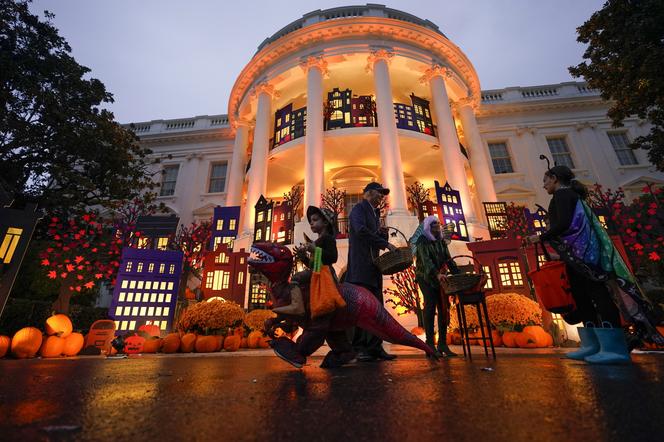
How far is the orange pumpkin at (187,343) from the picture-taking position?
6438 millimetres

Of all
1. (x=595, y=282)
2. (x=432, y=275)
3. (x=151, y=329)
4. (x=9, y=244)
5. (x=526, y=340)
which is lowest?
(x=526, y=340)

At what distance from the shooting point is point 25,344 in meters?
4.95

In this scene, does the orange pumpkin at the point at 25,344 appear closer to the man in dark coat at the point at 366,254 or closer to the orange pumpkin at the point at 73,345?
the orange pumpkin at the point at 73,345

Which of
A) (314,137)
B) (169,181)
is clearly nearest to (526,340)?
(314,137)

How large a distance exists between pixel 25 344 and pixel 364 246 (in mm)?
6028

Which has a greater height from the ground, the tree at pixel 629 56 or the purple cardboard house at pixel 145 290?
the tree at pixel 629 56

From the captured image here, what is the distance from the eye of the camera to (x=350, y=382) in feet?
5.70

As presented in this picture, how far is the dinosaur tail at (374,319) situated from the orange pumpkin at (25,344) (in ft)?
19.7

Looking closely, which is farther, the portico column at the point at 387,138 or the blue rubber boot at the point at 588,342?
the portico column at the point at 387,138

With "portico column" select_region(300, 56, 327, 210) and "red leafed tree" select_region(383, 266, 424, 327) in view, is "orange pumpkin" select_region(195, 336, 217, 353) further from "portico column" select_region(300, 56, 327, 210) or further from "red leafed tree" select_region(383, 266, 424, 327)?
"portico column" select_region(300, 56, 327, 210)

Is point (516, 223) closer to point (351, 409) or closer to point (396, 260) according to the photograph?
point (396, 260)

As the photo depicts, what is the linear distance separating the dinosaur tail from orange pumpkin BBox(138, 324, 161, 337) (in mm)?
6755

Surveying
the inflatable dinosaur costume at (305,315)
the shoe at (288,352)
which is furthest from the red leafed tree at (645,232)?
the shoe at (288,352)

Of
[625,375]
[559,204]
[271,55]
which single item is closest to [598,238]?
[559,204]
